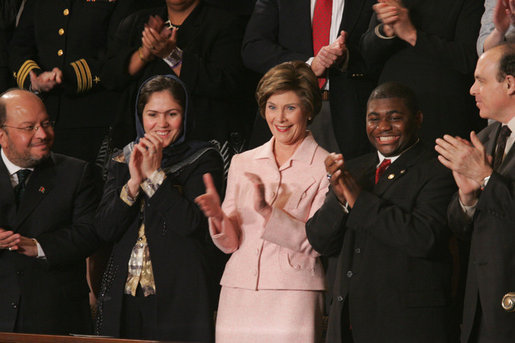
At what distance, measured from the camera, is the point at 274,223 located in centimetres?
334

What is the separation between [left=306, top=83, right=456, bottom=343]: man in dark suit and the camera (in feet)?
9.99

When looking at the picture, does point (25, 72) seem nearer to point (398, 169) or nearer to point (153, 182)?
point (153, 182)

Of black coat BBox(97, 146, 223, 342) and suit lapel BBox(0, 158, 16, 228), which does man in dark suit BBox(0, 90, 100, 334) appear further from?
black coat BBox(97, 146, 223, 342)

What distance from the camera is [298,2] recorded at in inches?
162

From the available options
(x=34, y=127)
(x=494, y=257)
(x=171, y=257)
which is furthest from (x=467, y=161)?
(x=34, y=127)

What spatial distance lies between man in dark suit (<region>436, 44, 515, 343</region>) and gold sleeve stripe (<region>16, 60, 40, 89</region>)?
8.09ft

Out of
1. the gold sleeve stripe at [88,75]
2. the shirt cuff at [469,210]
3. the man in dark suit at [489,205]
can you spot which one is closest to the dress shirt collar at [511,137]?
the man in dark suit at [489,205]

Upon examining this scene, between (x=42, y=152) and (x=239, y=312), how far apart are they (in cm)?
130

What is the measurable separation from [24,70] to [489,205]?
2.72 metres

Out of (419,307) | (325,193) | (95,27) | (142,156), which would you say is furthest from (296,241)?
(95,27)

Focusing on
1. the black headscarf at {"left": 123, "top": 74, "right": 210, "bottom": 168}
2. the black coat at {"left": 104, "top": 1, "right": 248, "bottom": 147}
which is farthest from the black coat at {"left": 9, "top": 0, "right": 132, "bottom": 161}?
the black headscarf at {"left": 123, "top": 74, "right": 210, "bottom": 168}

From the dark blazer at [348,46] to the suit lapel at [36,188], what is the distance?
3.50ft

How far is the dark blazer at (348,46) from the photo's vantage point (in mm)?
3877

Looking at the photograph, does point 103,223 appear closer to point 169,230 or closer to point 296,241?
point 169,230
